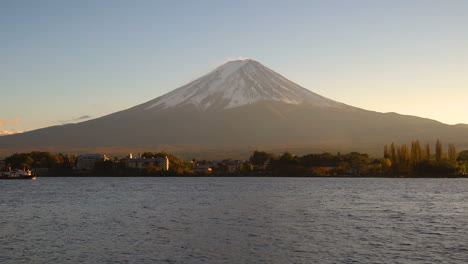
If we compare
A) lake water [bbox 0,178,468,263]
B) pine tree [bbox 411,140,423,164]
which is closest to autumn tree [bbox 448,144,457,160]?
pine tree [bbox 411,140,423,164]

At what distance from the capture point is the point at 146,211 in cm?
5316

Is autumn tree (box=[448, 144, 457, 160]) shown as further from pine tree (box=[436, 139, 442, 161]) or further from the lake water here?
the lake water

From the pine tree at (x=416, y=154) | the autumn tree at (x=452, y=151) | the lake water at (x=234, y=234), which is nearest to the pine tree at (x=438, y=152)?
the autumn tree at (x=452, y=151)

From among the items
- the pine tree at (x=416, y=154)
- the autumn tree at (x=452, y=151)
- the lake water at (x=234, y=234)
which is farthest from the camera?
the autumn tree at (x=452, y=151)

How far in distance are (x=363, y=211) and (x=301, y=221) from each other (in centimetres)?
1065

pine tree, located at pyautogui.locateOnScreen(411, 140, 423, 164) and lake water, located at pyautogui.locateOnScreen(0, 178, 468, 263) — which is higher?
pine tree, located at pyautogui.locateOnScreen(411, 140, 423, 164)

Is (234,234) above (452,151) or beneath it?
beneath

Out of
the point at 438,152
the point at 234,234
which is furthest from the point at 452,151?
the point at 234,234

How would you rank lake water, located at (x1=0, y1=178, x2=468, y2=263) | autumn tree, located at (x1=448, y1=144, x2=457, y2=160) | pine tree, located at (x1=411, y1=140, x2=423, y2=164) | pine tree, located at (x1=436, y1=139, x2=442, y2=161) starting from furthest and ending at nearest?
1. autumn tree, located at (x1=448, y1=144, x2=457, y2=160)
2. pine tree, located at (x1=436, y1=139, x2=442, y2=161)
3. pine tree, located at (x1=411, y1=140, x2=423, y2=164)
4. lake water, located at (x1=0, y1=178, x2=468, y2=263)

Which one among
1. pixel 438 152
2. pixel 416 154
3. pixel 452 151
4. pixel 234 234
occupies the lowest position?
pixel 234 234

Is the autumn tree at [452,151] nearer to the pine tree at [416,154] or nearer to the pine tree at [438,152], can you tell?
the pine tree at [438,152]

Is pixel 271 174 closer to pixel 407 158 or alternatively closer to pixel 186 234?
pixel 407 158

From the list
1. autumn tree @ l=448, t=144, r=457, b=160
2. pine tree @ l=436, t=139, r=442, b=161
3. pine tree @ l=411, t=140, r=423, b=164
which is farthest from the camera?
autumn tree @ l=448, t=144, r=457, b=160

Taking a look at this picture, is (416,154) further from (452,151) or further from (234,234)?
(234,234)
